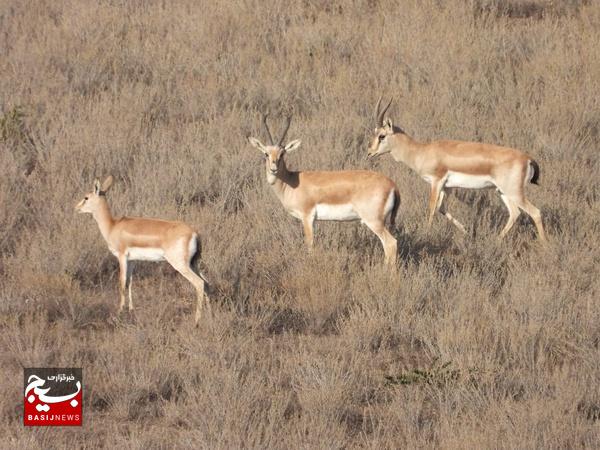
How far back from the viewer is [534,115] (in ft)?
39.0

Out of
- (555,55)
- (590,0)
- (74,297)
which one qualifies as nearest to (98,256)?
(74,297)

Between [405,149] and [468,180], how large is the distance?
0.96 metres

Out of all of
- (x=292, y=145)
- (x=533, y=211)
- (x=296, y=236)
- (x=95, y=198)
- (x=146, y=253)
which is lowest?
(x=296, y=236)

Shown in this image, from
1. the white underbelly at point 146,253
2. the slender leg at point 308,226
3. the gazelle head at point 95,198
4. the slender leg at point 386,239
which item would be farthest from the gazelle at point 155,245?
the slender leg at point 386,239

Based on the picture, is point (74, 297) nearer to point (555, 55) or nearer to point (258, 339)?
point (258, 339)

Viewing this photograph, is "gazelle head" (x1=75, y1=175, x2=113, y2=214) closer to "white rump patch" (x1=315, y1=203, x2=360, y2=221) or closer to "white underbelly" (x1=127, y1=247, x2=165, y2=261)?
"white underbelly" (x1=127, y1=247, x2=165, y2=261)

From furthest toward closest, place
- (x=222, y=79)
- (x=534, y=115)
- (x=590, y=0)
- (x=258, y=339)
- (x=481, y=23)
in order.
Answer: (x=590, y=0)
(x=481, y=23)
(x=222, y=79)
(x=534, y=115)
(x=258, y=339)

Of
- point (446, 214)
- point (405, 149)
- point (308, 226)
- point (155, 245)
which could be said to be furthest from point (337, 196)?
point (405, 149)

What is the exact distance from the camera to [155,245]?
Result: 7.30 m

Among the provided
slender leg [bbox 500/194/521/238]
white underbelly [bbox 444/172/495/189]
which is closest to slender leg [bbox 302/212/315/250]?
white underbelly [bbox 444/172/495/189]

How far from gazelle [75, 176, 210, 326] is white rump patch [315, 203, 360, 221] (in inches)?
63.1

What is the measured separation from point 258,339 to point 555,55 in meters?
8.44

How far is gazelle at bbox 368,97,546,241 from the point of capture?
962 cm

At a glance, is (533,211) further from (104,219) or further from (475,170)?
(104,219)
